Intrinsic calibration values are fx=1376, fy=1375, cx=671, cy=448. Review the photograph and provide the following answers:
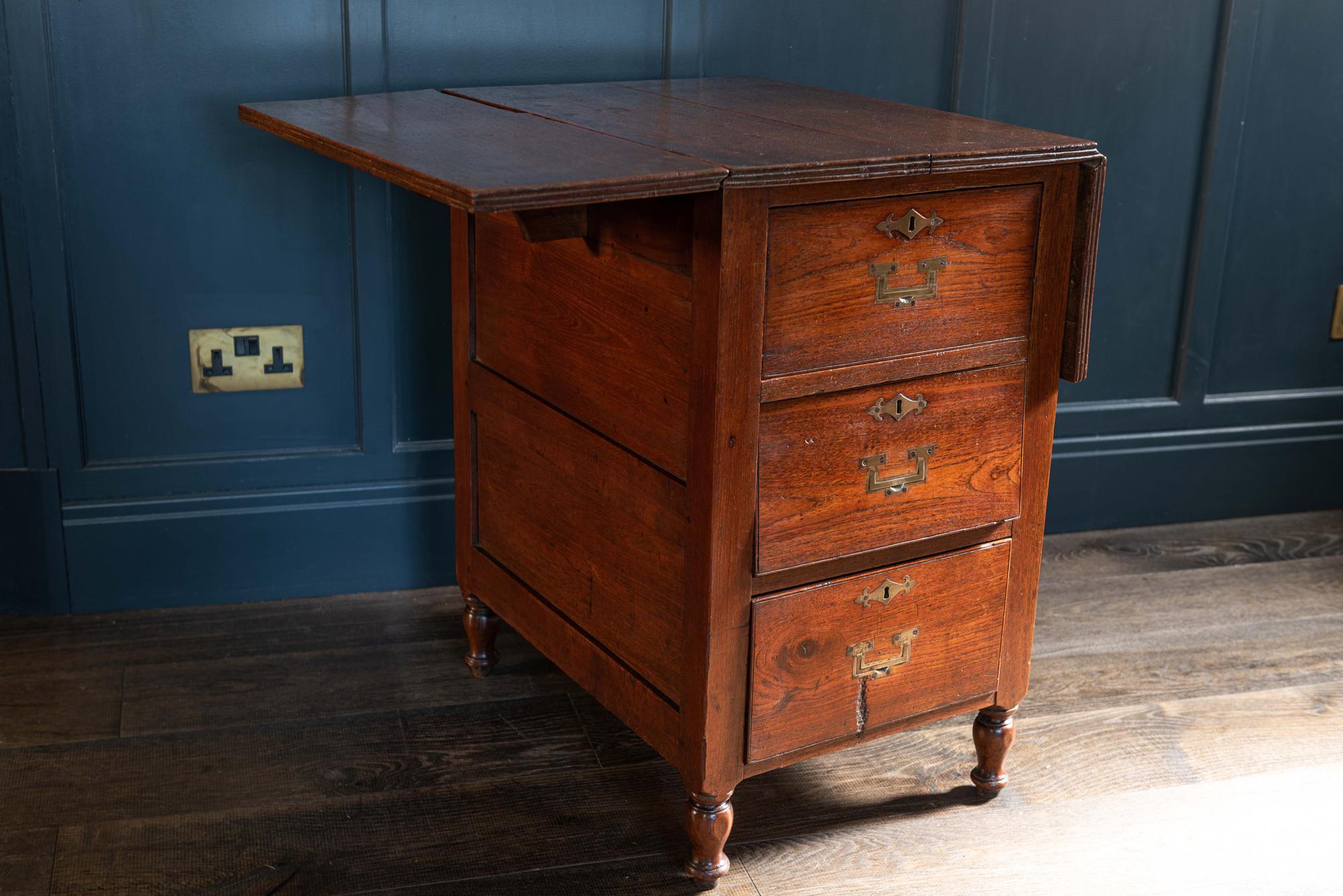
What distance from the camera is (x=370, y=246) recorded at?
2184 mm

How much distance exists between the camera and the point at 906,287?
5.01ft

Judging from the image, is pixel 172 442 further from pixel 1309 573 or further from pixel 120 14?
pixel 1309 573

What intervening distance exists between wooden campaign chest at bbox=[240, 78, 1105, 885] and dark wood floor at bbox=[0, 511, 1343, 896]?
13cm

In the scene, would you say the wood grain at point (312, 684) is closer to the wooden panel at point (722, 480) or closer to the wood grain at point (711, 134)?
the wooden panel at point (722, 480)

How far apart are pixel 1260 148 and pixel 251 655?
1994 millimetres

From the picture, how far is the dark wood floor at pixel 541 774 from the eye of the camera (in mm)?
1646

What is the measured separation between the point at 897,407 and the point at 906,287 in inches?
5.4

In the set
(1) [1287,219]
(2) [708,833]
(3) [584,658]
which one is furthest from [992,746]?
(1) [1287,219]

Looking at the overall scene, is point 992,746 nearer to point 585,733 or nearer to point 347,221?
point 585,733

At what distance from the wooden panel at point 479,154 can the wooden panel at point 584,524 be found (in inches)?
14.3

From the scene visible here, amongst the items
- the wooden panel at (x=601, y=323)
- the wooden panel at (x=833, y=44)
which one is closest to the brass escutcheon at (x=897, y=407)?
the wooden panel at (x=601, y=323)

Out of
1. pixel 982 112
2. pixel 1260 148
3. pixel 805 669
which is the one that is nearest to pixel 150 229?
pixel 805 669

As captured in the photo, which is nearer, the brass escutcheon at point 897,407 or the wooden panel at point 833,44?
the brass escutcheon at point 897,407

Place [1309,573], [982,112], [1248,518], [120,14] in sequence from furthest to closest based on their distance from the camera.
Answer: [1248,518] < [1309,573] < [982,112] < [120,14]
